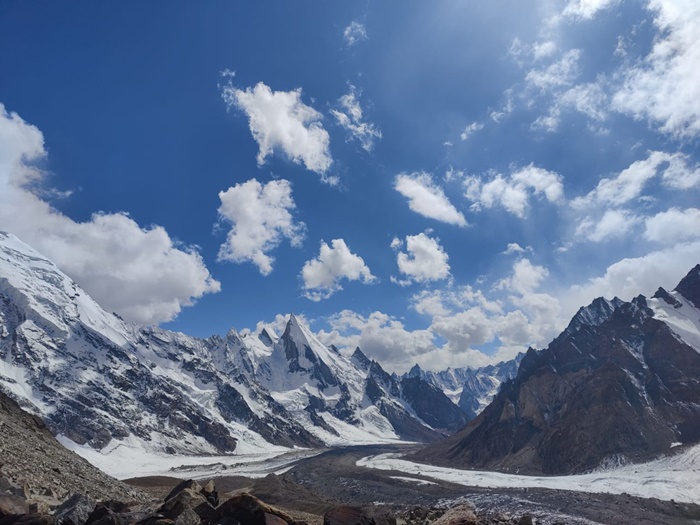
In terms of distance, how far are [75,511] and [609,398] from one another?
153m

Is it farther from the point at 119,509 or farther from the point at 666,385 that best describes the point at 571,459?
the point at 119,509

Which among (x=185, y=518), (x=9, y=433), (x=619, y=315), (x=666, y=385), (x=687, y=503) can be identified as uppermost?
(x=619, y=315)

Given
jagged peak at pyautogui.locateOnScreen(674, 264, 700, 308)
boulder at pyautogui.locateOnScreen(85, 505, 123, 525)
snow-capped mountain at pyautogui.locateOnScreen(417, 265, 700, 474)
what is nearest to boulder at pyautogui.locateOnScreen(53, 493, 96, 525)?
boulder at pyautogui.locateOnScreen(85, 505, 123, 525)

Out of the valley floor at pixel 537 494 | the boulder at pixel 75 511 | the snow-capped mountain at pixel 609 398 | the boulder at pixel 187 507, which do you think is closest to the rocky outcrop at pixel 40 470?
the boulder at pixel 75 511

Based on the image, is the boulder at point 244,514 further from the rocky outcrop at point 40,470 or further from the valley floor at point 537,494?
the valley floor at point 537,494

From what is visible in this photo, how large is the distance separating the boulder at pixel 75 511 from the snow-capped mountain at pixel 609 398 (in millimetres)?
130552

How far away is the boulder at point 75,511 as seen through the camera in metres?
18.3

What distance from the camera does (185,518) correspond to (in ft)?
62.5

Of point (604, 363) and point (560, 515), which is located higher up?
point (604, 363)

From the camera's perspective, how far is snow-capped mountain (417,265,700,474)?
125 meters

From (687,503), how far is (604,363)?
296 feet

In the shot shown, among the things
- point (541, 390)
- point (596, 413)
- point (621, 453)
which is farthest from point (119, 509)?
point (541, 390)

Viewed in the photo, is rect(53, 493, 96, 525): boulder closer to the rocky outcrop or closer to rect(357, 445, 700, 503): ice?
the rocky outcrop

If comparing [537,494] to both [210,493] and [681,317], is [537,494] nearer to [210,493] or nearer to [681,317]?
[210,493]
